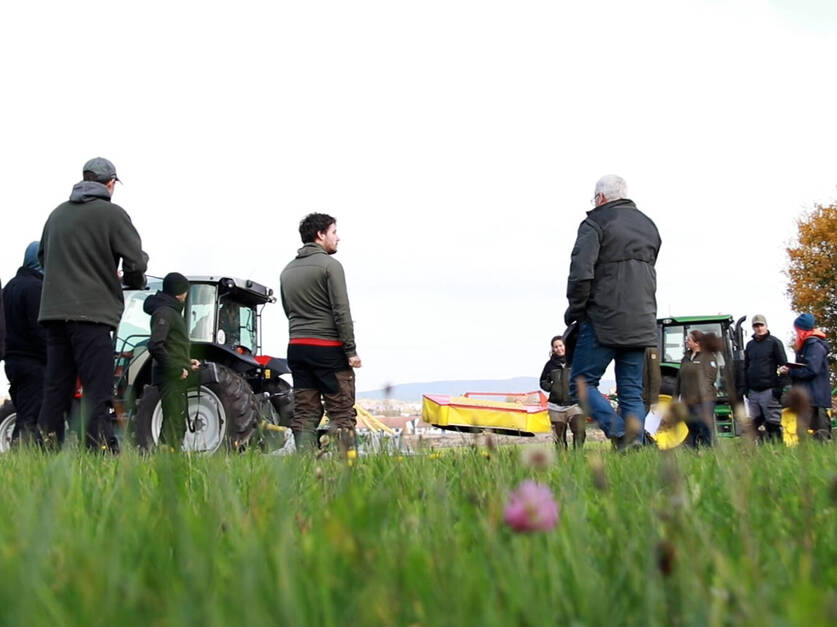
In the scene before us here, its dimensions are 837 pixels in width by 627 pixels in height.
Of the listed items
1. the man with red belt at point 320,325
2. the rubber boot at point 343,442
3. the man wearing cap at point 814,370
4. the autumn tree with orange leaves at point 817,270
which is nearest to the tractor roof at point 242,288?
the man with red belt at point 320,325

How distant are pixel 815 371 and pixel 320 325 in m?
6.89

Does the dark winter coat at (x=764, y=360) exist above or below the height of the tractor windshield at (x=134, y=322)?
below

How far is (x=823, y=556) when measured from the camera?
152 cm

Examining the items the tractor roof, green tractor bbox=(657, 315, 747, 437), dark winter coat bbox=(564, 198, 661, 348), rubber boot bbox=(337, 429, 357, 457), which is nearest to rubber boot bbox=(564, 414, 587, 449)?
dark winter coat bbox=(564, 198, 661, 348)

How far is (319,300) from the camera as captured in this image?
647 centimetres

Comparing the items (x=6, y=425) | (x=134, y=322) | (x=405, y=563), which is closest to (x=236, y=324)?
(x=134, y=322)

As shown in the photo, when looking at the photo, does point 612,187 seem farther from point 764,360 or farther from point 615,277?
point 764,360

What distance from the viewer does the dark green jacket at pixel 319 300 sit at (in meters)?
6.41

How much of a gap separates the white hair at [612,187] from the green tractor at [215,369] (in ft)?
13.8

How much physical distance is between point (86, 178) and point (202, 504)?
411 cm

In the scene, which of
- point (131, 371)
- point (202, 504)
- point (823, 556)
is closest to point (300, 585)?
point (823, 556)

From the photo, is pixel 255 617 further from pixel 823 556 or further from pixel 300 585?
pixel 823 556

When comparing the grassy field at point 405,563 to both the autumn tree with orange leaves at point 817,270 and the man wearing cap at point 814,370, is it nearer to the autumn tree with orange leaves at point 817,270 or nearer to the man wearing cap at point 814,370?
the man wearing cap at point 814,370

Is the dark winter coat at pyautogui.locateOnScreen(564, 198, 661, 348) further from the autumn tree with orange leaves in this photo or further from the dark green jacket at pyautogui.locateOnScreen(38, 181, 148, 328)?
the autumn tree with orange leaves
